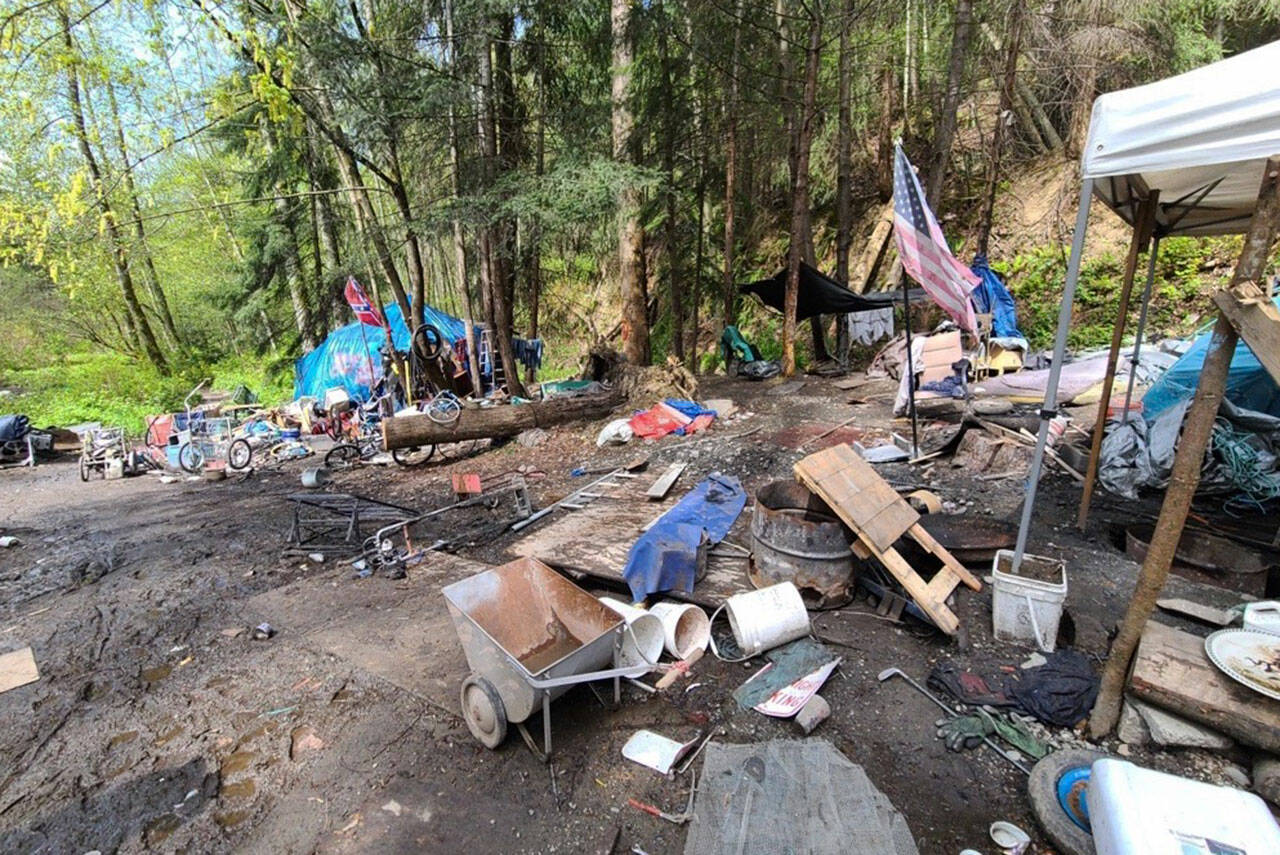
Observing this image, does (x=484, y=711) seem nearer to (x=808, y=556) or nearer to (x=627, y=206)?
(x=808, y=556)

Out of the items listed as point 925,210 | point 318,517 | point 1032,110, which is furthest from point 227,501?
point 1032,110

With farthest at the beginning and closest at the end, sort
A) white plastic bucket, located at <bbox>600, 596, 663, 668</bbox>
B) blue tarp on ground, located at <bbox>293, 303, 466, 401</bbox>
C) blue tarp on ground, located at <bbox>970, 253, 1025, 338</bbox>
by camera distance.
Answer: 1. blue tarp on ground, located at <bbox>293, 303, 466, 401</bbox>
2. blue tarp on ground, located at <bbox>970, 253, 1025, 338</bbox>
3. white plastic bucket, located at <bbox>600, 596, 663, 668</bbox>

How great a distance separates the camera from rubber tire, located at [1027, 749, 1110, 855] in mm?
1931

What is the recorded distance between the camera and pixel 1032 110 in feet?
42.3

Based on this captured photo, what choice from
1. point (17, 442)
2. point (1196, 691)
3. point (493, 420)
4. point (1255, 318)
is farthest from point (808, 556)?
point (17, 442)

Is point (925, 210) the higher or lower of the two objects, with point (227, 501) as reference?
higher

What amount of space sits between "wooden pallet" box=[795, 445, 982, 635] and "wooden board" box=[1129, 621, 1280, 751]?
85cm

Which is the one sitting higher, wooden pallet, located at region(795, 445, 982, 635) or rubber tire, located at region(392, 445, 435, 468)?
wooden pallet, located at region(795, 445, 982, 635)

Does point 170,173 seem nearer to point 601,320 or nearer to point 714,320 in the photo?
point 601,320

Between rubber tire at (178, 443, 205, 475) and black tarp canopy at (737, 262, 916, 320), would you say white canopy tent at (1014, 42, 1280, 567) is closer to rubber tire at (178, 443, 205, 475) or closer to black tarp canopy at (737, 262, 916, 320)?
black tarp canopy at (737, 262, 916, 320)

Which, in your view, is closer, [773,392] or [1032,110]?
[773,392]

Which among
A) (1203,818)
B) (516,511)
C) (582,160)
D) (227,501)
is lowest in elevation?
(227,501)

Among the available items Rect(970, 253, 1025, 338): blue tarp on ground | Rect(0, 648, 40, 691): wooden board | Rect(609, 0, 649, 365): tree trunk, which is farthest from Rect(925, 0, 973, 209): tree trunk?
Rect(0, 648, 40, 691): wooden board

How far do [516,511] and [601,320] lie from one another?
15671 mm
